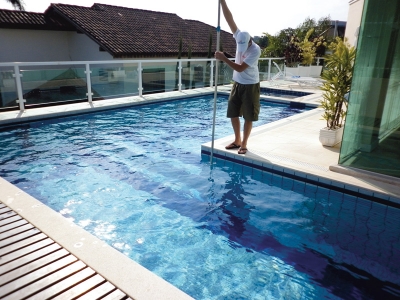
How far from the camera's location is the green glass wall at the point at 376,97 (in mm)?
3670

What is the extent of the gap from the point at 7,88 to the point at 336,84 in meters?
6.71

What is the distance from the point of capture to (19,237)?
2531mm

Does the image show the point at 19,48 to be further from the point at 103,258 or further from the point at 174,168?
the point at 103,258

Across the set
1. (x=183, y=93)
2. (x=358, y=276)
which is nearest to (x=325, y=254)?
(x=358, y=276)

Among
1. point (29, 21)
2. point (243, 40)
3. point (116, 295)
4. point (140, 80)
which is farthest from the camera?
point (29, 21)

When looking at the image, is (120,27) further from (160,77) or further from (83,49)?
(160,77)

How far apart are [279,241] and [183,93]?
27.1 feet

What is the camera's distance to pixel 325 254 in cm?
303

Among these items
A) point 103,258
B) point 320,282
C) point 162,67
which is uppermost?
point 162,67

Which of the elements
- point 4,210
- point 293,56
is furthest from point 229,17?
point 293,56

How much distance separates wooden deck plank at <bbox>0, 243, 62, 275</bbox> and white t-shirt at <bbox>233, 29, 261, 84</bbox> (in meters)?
3.16

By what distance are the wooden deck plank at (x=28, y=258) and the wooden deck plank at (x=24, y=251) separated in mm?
32

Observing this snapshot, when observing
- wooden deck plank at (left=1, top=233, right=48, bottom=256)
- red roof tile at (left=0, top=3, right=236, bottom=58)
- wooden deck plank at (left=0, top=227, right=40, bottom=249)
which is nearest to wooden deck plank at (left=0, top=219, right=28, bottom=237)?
wooden deck plank at (left=0, top=227, right=40, bottom=249)

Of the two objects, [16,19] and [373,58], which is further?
[16,19]
